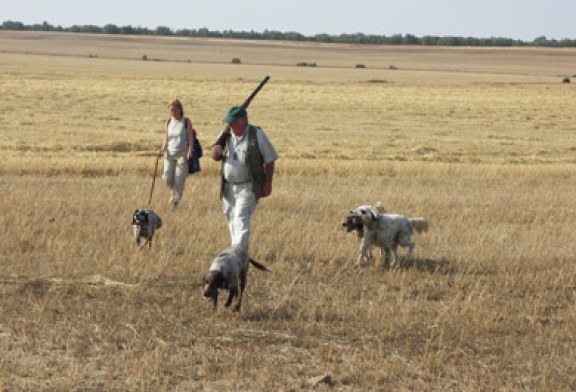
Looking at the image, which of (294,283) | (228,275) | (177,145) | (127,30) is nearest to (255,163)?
(294,283)

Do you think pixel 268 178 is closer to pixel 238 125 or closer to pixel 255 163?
pixel 255 163

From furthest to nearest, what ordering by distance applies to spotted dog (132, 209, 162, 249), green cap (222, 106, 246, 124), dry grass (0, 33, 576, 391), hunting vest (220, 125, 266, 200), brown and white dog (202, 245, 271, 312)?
spotted dog (132, 209, 162, 249)
hunting vest (220, 125, 266, 200)
green cap (222, 106, 246, 124)
brown and white dog (202, 245, 271, 312)
dry grass (0, 33, 576, 391)

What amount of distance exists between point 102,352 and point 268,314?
6.02 ft

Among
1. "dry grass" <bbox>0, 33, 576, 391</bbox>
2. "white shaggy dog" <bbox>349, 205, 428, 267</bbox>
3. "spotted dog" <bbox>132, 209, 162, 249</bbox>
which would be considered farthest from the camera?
"spotted dog" <bbox>132, 209, 162, 249</bbox>

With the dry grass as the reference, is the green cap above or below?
above

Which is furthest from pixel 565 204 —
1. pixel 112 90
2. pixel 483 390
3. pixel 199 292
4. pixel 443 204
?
pixel 112 90

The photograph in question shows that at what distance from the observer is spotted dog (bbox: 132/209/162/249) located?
11375 mm

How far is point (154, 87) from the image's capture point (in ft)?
191

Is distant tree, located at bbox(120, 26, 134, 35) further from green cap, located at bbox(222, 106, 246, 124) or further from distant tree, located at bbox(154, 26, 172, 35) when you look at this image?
green cap, located at bbox(222, 106, 246, 124)

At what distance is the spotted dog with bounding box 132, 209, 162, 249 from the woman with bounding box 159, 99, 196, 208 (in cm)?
262

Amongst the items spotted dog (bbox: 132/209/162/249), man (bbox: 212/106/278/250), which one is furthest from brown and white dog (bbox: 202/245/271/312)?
spotted dog (bbox: 132/209/162/249)

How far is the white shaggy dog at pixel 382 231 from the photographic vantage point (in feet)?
35.5

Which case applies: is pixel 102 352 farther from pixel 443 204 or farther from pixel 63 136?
pixel 63 136

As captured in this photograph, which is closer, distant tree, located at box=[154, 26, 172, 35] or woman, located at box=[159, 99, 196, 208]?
woman, located at box=[159, 99, 196, 208]
